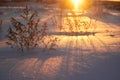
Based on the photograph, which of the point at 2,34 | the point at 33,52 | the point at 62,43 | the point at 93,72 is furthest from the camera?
the point at 2,34

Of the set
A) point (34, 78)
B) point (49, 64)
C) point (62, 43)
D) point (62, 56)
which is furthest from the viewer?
point (62, 43)

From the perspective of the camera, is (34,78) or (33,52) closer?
(34,78)

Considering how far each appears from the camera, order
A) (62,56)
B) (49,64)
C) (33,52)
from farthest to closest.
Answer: (33,52) < (62,56) < (49,64)

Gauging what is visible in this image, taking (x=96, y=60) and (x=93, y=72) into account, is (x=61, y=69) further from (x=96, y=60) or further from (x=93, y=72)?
(x=96, y=60)

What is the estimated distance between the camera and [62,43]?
7.00m

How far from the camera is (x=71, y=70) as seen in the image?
4.78m

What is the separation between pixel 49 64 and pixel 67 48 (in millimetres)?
1382

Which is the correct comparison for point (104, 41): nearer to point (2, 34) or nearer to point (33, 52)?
point (33, 52)

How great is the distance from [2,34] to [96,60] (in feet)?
13.5

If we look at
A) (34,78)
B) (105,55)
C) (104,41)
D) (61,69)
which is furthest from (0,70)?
(104,41)

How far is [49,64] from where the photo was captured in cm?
511

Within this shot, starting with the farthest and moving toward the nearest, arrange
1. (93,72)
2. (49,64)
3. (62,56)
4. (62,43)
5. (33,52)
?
(62,43), (33,52), (62,56), (49,64), (93,72)

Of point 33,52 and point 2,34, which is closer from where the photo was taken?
point 33,52

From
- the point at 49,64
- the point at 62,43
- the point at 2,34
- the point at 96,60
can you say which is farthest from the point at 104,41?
the point at 2,34
